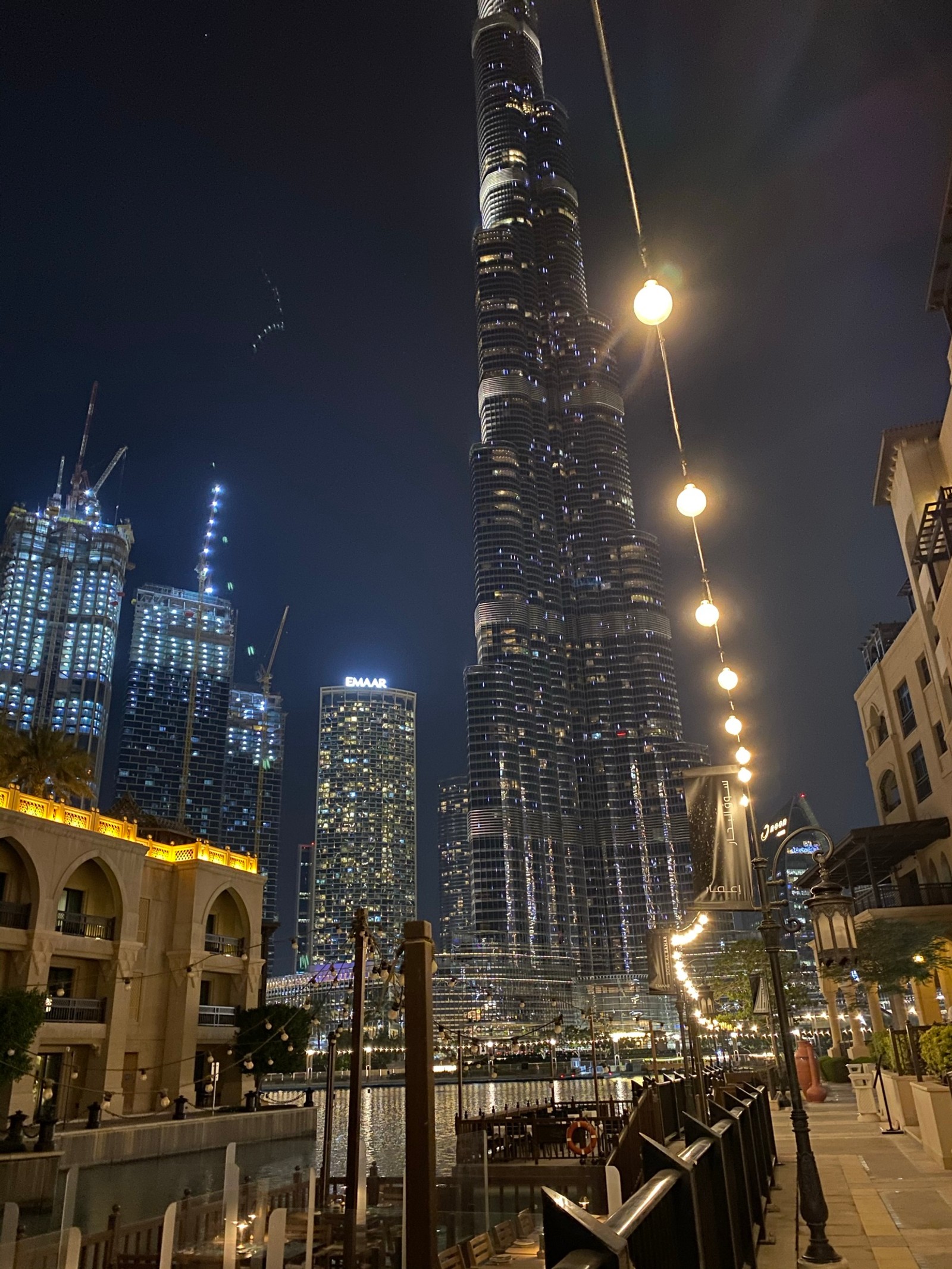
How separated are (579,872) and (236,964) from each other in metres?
153

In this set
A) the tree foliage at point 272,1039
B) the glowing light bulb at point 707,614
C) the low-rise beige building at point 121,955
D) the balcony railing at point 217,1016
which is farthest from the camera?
the balcony railing at point 217,1016

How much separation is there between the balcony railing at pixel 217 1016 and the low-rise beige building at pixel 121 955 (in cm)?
7

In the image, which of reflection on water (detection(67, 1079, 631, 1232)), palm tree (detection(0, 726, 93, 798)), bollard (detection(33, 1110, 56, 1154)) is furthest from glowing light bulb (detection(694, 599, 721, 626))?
palm tree (detection(0, 726, 93, 798))

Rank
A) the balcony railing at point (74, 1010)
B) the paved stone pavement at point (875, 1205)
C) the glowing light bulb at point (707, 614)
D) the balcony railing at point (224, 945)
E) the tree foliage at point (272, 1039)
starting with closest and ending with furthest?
the paved stone pavement at point (875, 1205) < the glowing light bulb at point (707, 614) < the balcony railing at point (74, 1010) < the tree foliage at point (272, 1039) < the balcony railing at point (224, 945)

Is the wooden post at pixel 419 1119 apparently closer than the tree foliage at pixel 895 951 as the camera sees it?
Yes

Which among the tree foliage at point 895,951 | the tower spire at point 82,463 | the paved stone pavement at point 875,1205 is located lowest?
the paved stone pavement at point 875,1205

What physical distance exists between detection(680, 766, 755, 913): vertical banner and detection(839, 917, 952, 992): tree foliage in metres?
23.5

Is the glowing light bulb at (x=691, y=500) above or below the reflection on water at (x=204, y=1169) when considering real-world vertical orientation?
above

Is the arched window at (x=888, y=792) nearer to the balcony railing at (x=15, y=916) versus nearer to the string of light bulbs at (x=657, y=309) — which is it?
the string of light bulbs at (x=657, y=309)

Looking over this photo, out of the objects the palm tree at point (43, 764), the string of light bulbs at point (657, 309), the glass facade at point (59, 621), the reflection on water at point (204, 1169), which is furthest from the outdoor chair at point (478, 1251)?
the glass facade at point (59, 621)

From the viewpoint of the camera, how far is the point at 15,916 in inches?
1378

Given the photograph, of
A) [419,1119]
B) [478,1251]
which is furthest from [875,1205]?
[478,1251]

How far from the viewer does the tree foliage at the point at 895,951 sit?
34.9m

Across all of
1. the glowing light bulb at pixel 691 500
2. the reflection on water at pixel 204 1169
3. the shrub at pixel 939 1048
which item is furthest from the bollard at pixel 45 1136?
the glowing light bulb at pixel 691 500
